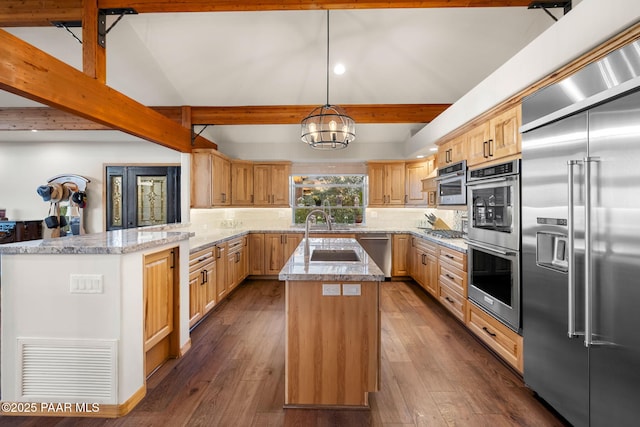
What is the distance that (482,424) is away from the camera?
1786mm

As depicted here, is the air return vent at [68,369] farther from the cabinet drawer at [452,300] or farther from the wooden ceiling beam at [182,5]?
the cabinet drawer at [452,300]

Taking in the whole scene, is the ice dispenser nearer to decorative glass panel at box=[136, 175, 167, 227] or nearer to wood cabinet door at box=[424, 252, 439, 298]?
wood cabinet door at box=[424, 252, 439, 298]

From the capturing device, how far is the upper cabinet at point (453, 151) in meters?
3.46

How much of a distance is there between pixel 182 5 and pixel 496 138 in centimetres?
318

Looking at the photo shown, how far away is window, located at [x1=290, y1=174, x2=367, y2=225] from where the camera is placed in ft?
20.2

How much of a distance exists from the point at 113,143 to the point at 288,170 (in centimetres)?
355

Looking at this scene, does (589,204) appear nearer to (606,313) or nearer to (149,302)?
(606,313)

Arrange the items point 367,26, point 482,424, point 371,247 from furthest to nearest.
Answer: point 371,247 < point 367,26 < point 482,424

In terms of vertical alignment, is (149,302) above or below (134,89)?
below

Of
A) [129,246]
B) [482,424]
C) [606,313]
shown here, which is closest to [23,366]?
[129,246]

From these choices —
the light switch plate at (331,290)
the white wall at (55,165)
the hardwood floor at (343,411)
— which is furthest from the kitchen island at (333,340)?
the white wall at (55,165)

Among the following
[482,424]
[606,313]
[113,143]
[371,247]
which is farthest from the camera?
[113,143]

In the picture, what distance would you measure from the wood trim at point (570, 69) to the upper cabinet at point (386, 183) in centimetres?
265

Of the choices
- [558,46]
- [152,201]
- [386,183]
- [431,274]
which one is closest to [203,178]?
[152,201]
